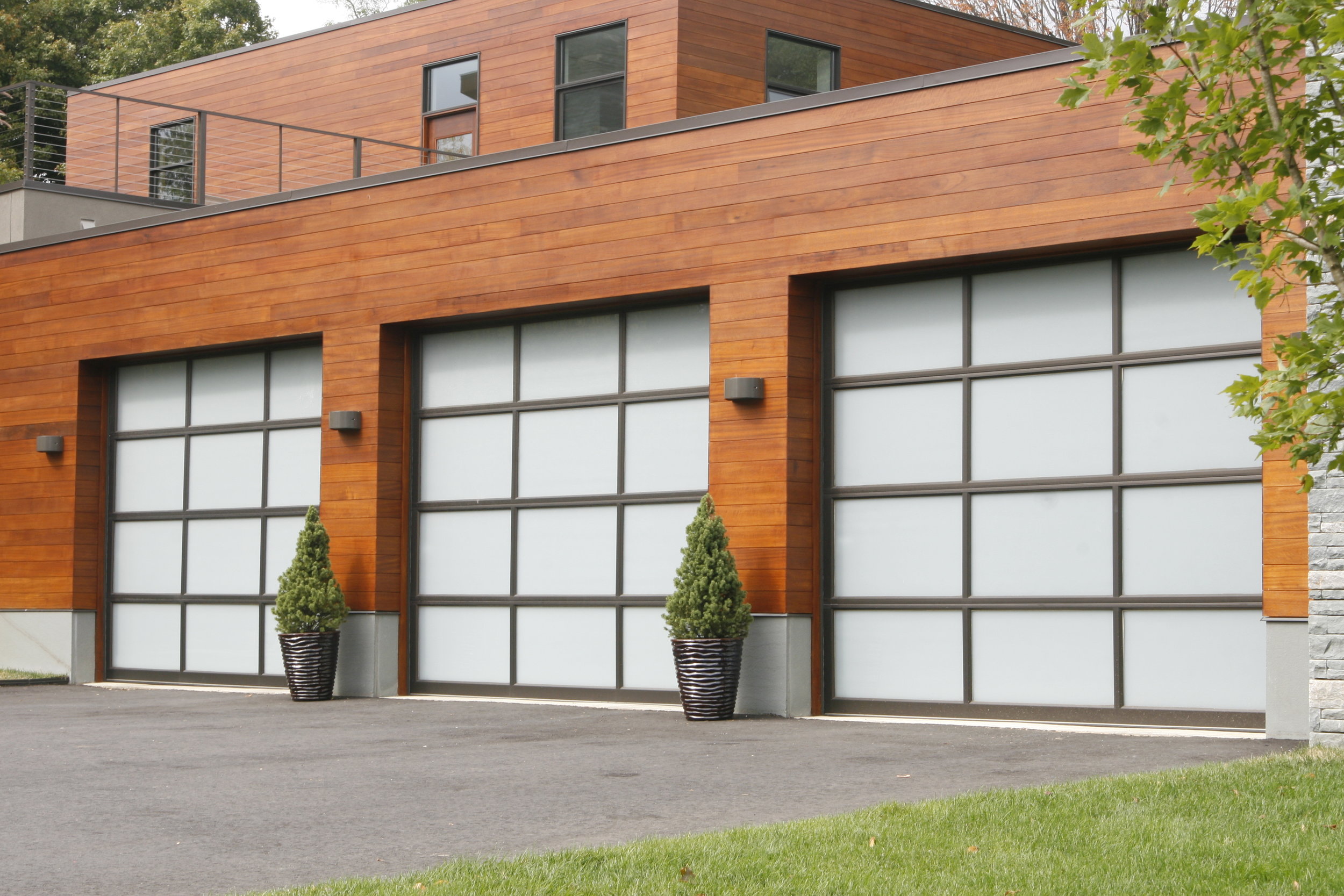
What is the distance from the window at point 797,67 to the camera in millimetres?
20766

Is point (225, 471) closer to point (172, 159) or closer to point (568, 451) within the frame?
point (568, 451)

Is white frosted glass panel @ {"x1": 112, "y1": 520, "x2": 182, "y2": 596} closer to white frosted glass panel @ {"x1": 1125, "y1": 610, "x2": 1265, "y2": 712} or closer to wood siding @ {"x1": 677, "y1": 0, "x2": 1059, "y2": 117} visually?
wood siding @ {"x1": 677, "y1": 0, "x2": 1059, "y2": 117}

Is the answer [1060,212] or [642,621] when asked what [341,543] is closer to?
[642,621]

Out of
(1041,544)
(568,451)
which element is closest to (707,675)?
(1041,544)

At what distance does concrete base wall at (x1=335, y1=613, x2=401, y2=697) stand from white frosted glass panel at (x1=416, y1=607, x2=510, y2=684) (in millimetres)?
315

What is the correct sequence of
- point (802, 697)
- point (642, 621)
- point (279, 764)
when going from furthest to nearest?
1. point (642, 621)
2. point (802, 697)
3. point (279, 764)

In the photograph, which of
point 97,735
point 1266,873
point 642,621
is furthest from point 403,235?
point 1266,873

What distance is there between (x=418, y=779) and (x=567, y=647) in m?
5.89

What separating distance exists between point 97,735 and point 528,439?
5274 millimetres

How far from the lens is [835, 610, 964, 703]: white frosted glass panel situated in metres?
13.2

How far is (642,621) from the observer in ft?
49.2

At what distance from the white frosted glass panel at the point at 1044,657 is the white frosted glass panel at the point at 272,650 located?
860 centimetres

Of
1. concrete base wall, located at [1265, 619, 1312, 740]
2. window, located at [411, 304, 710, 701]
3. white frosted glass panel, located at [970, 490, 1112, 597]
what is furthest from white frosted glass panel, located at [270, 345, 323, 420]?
concrete base wall, located at [1265, 619, 1312, 740]

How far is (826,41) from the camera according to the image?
69.7 ft
